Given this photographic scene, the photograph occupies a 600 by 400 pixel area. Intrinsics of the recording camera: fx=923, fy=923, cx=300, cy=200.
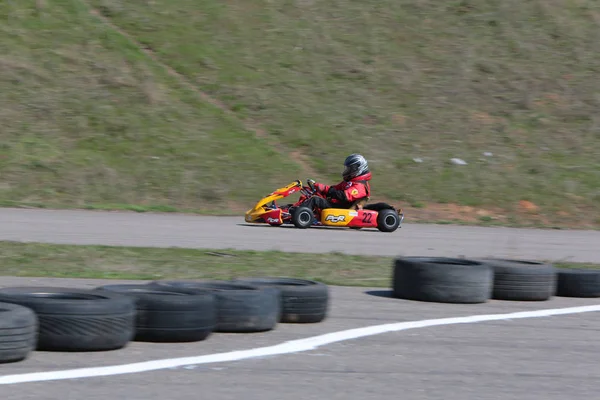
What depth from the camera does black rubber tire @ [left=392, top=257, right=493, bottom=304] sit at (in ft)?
28.8

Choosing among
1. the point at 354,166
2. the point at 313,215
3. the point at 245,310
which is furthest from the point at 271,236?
the point at 245,310

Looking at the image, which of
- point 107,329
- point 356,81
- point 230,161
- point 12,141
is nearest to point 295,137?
point 230,161

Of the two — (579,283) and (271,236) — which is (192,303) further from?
(271,236)

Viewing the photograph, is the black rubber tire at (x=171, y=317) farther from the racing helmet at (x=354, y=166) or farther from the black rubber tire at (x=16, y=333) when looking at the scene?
the racing helmet at (x=354, y=166)

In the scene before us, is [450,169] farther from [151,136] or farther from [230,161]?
[151,136]

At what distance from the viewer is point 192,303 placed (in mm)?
6254

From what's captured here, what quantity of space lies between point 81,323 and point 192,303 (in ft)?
2.65

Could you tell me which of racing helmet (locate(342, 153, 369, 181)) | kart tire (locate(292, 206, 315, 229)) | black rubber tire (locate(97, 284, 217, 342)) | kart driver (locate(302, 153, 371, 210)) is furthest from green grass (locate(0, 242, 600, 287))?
racing helmet (locate(342, 153, 369, 181))

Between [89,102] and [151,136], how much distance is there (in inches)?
91.1

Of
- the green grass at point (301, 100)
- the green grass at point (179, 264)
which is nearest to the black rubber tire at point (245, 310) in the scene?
the green grass at point (179, 264)

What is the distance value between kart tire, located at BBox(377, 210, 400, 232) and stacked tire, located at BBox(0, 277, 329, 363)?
30.0 ft

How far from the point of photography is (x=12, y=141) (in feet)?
70.6

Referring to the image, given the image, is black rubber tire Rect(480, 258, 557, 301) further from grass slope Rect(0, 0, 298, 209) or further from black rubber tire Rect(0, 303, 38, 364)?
grass slope Rect(0, 0, 298, 209)

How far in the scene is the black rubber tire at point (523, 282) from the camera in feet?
30.5
